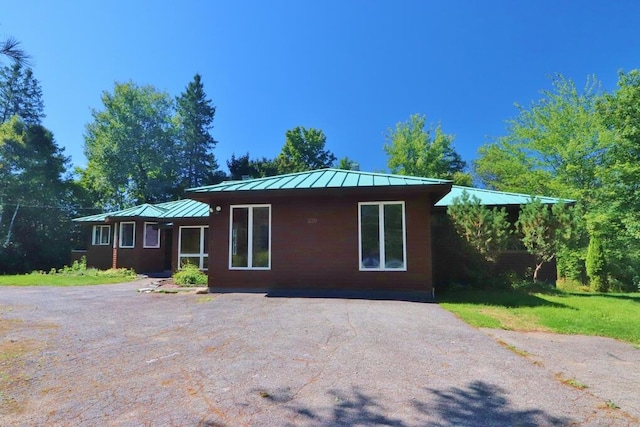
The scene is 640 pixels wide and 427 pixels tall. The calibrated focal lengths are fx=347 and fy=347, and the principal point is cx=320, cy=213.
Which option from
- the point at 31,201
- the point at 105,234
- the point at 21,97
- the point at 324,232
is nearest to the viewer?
the point at 324,232

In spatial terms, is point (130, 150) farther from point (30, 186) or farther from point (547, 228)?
point (547, 228)

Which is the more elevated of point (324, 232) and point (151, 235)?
point (151, 235)

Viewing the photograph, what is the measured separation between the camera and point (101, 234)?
19.8m

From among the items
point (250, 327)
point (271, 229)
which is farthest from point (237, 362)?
point (271, 229)

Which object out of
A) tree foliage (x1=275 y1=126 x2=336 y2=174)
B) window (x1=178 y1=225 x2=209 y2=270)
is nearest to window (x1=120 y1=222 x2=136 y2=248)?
window (x1=178 y1=225 x2=209 y2=270)

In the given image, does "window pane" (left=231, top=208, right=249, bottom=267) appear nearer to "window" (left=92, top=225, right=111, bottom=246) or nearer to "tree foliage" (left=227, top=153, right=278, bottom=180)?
"window" (left=92, top=225, right=111, bottom=246)

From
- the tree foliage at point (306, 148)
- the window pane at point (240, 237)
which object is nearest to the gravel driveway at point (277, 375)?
the window pane at point (240, 237)

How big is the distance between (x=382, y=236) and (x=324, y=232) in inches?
59.8

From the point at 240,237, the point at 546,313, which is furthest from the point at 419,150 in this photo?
the point at 546,313

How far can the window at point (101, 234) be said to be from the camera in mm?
19609

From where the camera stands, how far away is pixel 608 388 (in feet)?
A: 11.1

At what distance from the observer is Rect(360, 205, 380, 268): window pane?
891cm

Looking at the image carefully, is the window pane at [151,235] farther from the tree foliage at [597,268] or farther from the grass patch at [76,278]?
the tree foliage at [597,268]

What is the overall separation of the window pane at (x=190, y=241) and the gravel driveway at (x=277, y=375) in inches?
342
